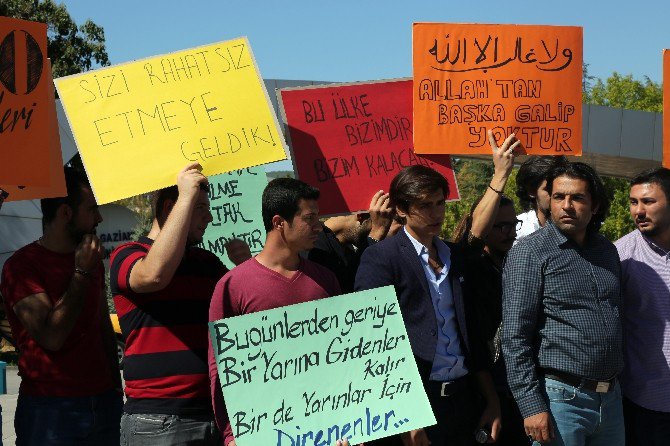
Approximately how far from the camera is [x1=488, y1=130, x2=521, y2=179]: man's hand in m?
5.05

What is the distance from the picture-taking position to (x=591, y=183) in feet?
15.2

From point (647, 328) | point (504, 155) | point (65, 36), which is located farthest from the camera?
point (65, 36)

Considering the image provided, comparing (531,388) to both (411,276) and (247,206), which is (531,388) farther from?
(247,206)

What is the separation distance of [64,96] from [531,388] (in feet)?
8.04

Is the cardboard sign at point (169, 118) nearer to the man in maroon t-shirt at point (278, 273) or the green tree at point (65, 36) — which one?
the man in maroon t-shirt at point (278, 273)

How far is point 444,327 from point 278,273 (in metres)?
0.92

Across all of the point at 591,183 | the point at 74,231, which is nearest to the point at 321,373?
the point at 74,231

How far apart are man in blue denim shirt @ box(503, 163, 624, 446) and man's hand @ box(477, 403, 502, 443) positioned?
8.5 inches

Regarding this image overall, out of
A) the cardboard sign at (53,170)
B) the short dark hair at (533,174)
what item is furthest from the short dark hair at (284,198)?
the short dark hair at (533,174)

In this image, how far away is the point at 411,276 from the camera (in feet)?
14.5

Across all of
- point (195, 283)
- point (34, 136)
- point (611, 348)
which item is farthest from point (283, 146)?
point (611, 348)

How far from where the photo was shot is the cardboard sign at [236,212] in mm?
5594

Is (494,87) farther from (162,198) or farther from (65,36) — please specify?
(65,36)

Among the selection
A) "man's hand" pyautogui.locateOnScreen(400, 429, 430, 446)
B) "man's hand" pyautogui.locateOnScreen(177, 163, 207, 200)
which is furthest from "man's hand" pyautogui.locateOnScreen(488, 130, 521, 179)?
"man's hand" pyautogui.locateOnScreen(177, 163, 207, 200)
